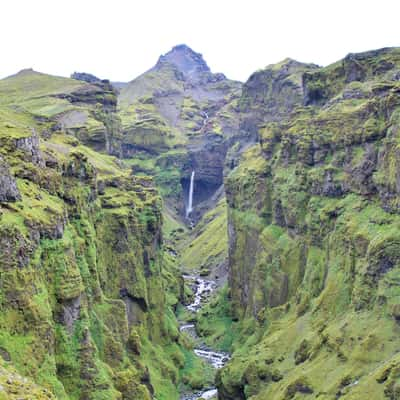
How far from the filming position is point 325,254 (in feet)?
382

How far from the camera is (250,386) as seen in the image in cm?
10400

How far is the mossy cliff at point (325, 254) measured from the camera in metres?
89.1

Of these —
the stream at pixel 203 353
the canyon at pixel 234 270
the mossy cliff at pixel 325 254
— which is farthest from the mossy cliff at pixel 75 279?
the mossy cliff at pixel 325 254

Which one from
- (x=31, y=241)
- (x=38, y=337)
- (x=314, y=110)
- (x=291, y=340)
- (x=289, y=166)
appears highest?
(x=314, y=110)

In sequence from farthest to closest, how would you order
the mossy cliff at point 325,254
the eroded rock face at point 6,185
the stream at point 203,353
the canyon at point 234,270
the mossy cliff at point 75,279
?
1. the stream at point 203,353
2. the mossy cliff at point 325,254
3. the canyon at point 234,270
4. the eroded rock face at point 6,185
5. the mossy cliff at point 75,279

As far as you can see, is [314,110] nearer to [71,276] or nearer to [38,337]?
[71,276]

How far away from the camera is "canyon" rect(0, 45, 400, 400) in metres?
72.6

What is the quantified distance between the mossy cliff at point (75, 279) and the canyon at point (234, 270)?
0.24m

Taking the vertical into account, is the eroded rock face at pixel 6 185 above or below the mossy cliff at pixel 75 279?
above

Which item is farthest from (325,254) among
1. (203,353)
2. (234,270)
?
(234,270)

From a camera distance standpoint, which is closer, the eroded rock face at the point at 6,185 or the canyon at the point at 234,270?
the eroded rock face at the point at 6,185

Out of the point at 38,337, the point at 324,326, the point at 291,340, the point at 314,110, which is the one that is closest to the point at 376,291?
the point at 324,326

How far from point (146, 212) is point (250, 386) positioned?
157ft

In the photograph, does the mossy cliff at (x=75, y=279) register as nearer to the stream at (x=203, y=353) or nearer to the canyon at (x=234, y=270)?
the canyon at (x=234, y=270)
